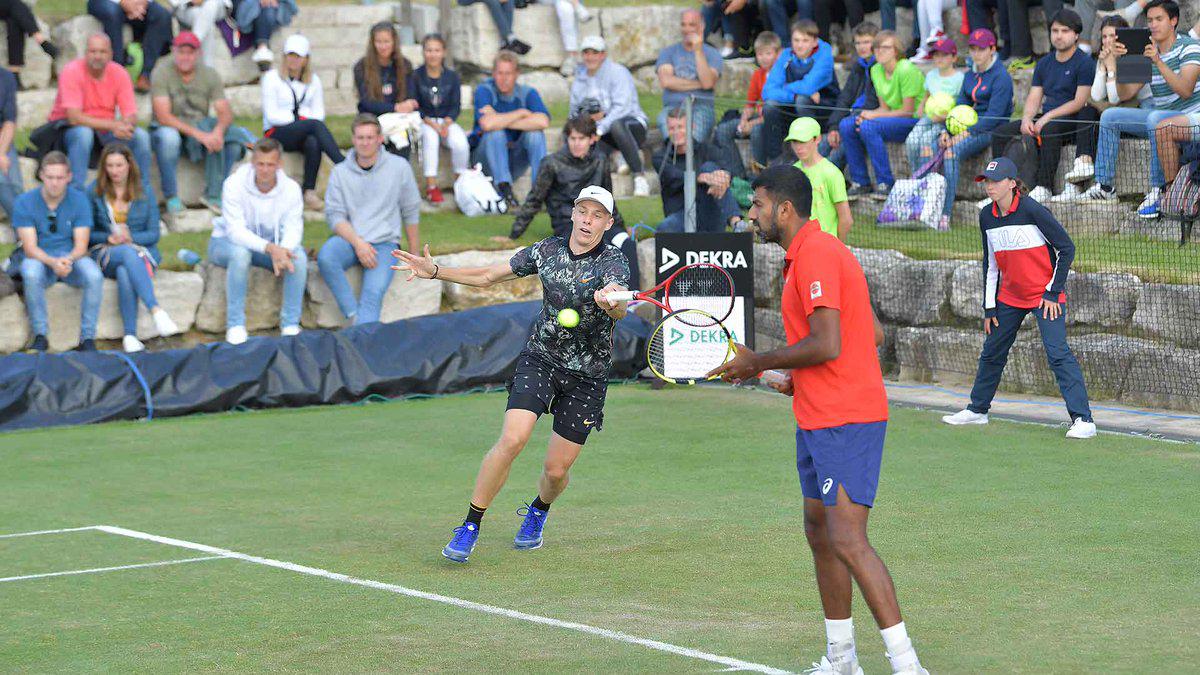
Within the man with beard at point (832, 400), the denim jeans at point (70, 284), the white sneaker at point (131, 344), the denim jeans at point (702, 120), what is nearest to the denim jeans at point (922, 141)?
the denim jeans at point (702, 120)

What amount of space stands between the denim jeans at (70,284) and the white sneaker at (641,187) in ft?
24.8

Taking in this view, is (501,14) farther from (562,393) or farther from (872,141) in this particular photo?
(562,393)

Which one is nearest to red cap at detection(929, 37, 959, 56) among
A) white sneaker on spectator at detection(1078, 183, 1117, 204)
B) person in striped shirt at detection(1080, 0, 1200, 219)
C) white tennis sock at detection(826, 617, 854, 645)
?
person in striped shirt at detection(1080, 0, 1200, 219)

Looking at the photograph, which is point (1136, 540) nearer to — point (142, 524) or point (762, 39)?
point (142, 524)

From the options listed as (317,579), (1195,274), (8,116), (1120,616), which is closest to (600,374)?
(317,579)

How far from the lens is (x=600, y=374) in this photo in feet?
28.8

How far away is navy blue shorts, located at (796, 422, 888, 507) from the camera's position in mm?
5871

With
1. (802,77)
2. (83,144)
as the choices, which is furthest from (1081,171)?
(83,144)

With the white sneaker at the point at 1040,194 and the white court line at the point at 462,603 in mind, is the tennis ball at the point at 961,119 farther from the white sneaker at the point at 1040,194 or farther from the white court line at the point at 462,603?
the white court line at the point at 462,603

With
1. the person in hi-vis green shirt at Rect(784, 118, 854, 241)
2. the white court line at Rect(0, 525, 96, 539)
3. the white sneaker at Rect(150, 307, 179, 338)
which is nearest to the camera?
the white court line at Rect(0, 525, 96, 539)

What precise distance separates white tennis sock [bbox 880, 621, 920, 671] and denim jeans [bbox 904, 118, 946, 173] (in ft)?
37.4

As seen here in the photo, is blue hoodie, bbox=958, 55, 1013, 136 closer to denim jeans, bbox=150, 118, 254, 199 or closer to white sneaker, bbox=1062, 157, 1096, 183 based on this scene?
white sneaker, bbox=1062, 157, 1096, 183

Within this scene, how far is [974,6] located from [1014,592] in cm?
1259

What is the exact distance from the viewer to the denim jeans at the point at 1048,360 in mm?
Result: 11914
